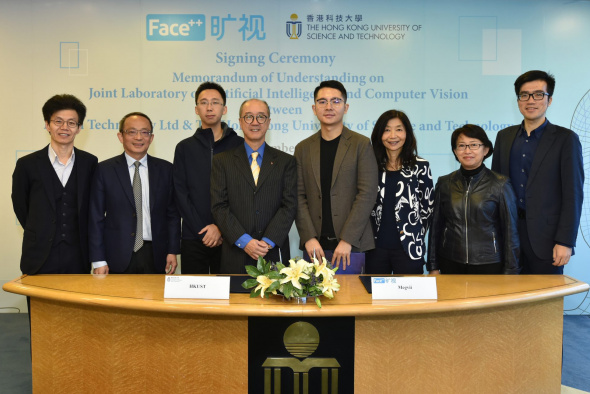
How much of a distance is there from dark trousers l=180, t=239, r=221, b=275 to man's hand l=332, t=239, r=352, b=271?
32.2 inches

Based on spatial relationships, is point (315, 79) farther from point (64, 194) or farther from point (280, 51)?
point (64, 194)

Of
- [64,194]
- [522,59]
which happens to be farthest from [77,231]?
[522,59]

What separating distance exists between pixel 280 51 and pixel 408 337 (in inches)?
124

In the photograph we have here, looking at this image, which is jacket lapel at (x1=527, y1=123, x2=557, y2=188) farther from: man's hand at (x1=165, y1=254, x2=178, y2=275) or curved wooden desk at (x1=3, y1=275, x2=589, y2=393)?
man's hand at (x1=165, y1=254, x2=178, y2=275)

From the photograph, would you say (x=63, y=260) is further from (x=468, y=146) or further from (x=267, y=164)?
(x=468, y=146)

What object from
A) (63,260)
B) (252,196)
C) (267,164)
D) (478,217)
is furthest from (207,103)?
(478,217)

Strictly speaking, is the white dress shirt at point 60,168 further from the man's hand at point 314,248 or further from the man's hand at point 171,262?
the man's hand at point 314,248

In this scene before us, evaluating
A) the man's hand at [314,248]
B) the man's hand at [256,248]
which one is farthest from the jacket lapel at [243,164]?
the man's hand at [314,248]

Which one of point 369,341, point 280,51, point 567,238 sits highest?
point 280,51

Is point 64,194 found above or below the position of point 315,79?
below

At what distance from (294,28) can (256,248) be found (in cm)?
255

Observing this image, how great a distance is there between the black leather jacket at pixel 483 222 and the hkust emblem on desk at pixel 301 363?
49.0 inches

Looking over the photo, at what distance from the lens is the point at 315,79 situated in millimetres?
4262

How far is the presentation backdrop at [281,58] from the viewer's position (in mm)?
4234
